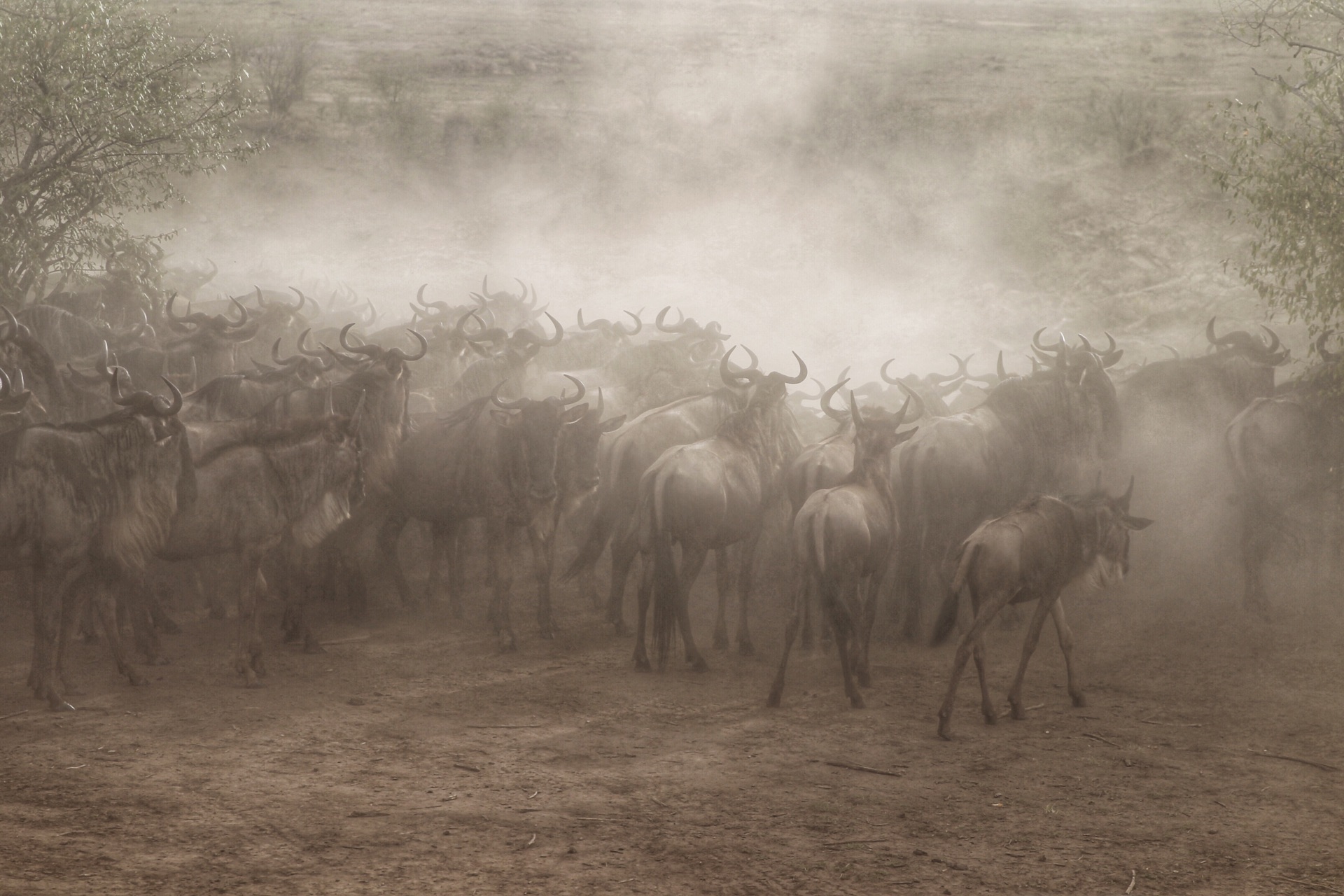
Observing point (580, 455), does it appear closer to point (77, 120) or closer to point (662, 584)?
point (662, 584)

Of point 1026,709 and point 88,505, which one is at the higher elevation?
point 88,505

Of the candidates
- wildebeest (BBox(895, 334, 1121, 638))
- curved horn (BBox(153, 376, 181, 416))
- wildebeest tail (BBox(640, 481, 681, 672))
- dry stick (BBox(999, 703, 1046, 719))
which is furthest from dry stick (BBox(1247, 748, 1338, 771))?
curved horn (BBox(153, 376, 181, 416))

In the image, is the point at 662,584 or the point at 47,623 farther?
the point at 662,584

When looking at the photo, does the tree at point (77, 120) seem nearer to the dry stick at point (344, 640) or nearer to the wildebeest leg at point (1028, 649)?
the dry stick at point (344, 640)

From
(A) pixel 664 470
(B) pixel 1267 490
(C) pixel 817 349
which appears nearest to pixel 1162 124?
(C) pixel 817 349

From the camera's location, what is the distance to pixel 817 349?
78.0 ft

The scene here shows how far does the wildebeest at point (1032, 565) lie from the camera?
763cm

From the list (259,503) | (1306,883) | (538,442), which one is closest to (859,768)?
(1306,883)

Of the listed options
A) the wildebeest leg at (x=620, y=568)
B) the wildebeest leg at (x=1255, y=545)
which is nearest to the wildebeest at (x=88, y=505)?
the wildebeest leg at (x=620, y=568)

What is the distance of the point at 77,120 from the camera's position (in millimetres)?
13828

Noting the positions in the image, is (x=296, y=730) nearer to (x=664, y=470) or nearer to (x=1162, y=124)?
(x=664, y=470)

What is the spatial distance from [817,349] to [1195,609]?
43.7 feet

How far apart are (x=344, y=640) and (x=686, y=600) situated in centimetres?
295

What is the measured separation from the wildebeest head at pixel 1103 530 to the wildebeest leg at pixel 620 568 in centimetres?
369
